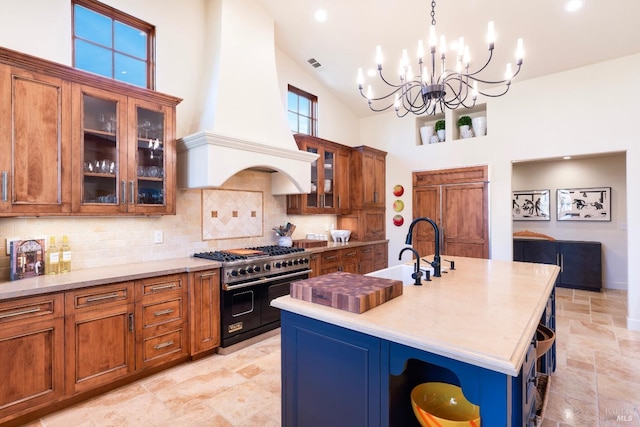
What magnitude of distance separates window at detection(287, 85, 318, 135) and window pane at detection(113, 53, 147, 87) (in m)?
2.04

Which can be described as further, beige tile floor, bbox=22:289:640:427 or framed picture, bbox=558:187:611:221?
framed picture, bbox=558:187:611:221

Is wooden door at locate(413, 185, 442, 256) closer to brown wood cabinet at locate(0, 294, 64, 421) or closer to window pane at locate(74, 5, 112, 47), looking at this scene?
window pane at locate(74, 5, 112, 47)

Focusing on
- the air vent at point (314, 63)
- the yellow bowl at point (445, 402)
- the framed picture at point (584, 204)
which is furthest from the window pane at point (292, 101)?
the framed picture at point (584, 204)

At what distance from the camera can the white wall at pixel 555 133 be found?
12.7 ft

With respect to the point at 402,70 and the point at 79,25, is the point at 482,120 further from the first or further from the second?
the point at 79,25

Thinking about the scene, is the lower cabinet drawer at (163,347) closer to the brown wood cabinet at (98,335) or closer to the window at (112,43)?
the brown wood cabinet at (98,335)

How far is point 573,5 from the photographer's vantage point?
3.28 metres

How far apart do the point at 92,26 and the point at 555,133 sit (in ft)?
17.7

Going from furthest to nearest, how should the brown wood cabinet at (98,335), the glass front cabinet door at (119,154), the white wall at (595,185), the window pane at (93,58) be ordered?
the white wall at (595,185) → the window pane at (93,58) → the glass front cabinet door at (119,154) → the brown wood cabinet at (98,335)

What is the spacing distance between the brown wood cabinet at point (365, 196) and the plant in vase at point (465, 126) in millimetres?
1301

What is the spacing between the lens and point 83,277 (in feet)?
8.07

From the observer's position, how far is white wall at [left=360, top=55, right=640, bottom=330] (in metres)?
3.87

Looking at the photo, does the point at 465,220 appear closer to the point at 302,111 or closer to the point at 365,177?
the point at 365,177

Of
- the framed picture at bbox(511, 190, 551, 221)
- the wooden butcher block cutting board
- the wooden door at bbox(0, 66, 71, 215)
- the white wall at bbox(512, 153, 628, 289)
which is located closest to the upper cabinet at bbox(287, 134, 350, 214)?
the wooden door at bbox(0, 66, 71, 215)
